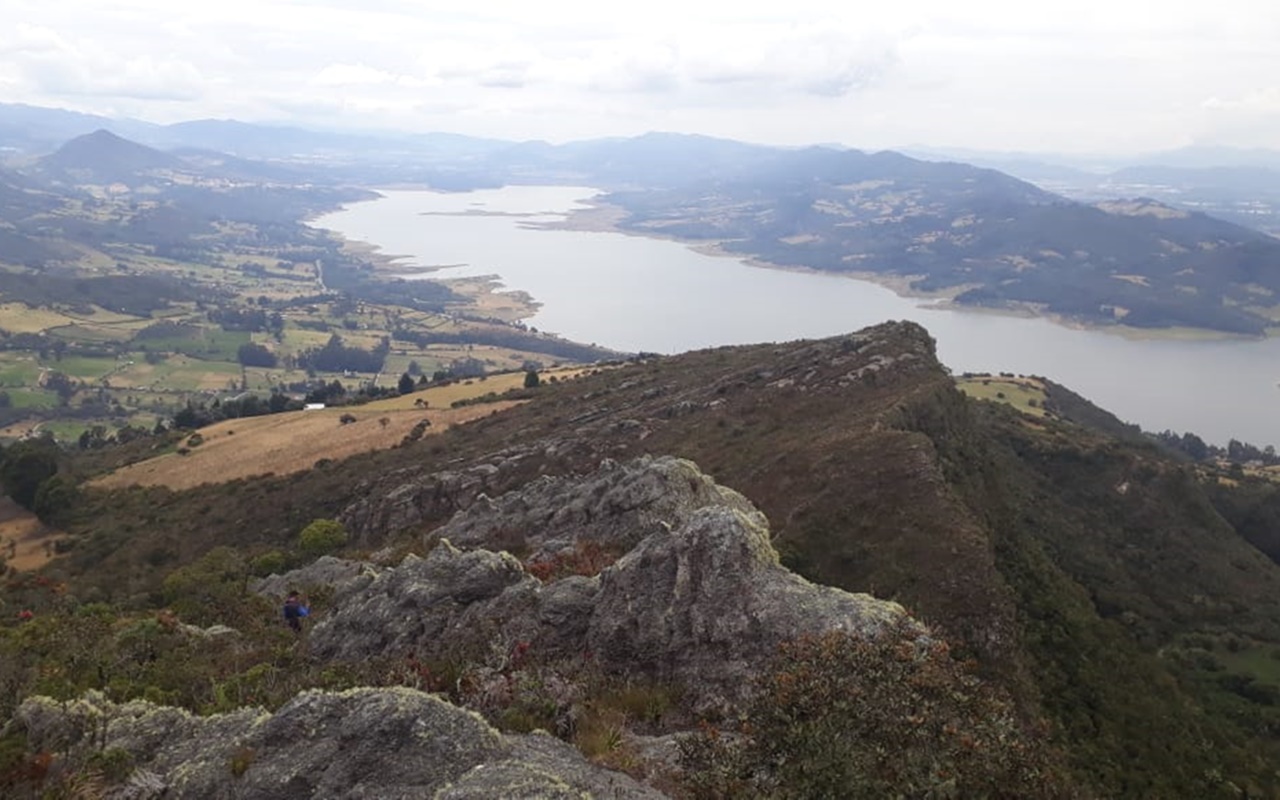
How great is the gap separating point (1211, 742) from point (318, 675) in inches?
1088

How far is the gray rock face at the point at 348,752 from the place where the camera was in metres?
9.83

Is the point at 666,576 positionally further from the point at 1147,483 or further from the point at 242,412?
the point at 242,412

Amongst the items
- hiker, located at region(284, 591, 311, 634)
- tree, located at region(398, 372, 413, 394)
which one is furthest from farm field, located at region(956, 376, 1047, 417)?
hiker, located at region(284, 591, 311, 634)

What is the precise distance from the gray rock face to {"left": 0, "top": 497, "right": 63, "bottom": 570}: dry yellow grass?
4026cm

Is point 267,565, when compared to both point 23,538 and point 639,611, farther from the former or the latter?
point 23,538

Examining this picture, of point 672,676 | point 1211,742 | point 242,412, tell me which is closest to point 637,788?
point 672,676

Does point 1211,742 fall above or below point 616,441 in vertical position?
below

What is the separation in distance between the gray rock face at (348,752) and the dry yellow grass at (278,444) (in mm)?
45133

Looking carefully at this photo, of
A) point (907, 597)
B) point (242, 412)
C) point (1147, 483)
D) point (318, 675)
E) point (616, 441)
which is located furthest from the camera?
point (242, 412)

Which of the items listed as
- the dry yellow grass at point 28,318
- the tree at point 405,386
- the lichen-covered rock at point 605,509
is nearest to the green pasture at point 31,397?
the dry yellow grass at point 28,318

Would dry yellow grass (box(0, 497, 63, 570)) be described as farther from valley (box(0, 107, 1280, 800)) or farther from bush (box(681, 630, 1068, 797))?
bush (box(681, 630, 1068, 797))

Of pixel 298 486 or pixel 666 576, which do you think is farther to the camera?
pixel 298 486

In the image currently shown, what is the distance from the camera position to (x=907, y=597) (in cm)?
2409

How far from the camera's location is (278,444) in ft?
199
